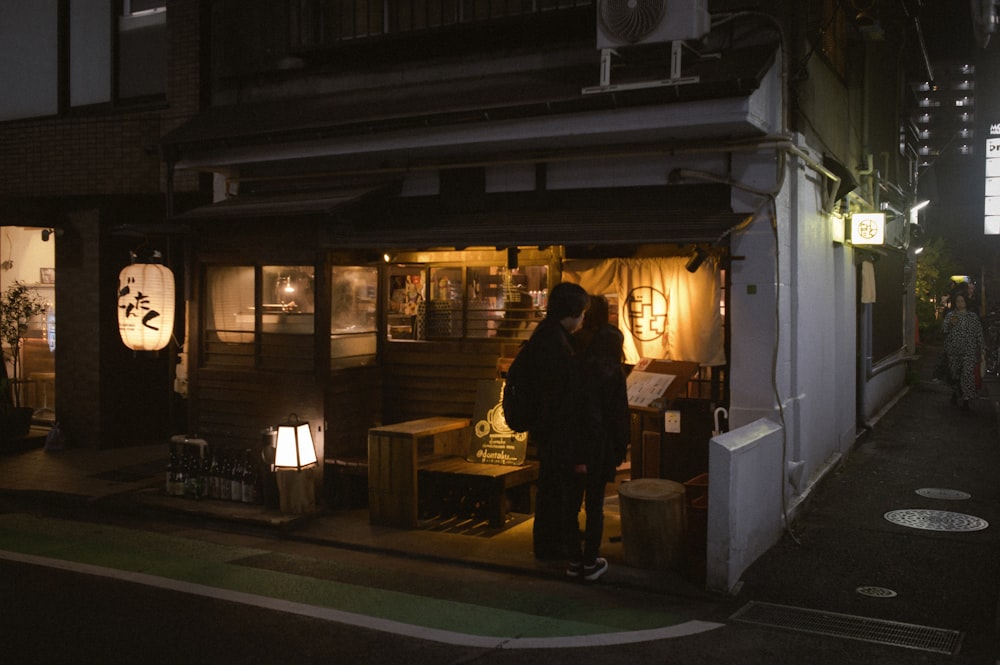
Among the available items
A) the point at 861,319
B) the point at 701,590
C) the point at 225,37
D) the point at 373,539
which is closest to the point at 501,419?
the point at 373,539

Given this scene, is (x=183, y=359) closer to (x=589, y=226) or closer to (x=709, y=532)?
(x=589, y=226)

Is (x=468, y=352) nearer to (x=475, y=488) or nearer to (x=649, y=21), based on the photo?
(x=475, y=488)

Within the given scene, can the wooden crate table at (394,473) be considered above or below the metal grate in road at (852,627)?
above

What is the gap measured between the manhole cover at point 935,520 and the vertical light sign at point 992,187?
57.7 ft

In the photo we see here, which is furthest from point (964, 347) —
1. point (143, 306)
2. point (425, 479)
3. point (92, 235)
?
point (92, 235)

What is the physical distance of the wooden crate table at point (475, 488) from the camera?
32.5 feet

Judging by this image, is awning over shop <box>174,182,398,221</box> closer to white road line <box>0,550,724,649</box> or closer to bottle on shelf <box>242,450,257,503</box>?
bottle on shelf <box>242,450,257,503</box>

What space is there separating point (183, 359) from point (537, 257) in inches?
209

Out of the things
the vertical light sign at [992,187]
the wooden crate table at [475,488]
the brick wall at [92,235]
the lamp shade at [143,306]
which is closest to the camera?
the wooden crate table at [475,488]

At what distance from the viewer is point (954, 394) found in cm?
1944

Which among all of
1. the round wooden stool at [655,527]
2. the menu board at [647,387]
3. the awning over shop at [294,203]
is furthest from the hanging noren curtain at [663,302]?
the round wooden stool at [655,527]

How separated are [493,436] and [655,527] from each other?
2.88 meters

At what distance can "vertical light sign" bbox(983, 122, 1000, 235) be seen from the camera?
2492 centimetres

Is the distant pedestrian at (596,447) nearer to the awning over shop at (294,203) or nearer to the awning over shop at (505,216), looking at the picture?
the awning over shop at (505,216)
